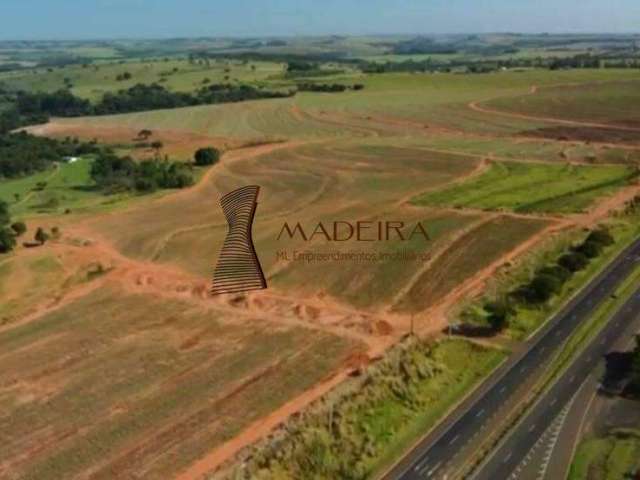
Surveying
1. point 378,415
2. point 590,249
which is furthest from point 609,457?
point 590,249

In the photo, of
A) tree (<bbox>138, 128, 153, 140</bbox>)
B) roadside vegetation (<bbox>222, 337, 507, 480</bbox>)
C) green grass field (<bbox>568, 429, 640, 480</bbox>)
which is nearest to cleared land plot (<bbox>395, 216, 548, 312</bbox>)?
roadside vegetation (<bbox>222, 337, 507, 480</bbox>)

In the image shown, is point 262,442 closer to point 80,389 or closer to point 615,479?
point 80,389

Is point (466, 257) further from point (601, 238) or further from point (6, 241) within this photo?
point (6, 241)

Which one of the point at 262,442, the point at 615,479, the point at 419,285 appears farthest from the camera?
the point at 419,285

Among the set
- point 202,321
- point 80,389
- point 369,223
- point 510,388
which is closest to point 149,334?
point 202,321

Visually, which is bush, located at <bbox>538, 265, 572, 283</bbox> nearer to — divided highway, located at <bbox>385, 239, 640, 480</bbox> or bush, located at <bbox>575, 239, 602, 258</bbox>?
divided highway, located at <bbox>385, 239, 640, 480</bbox>

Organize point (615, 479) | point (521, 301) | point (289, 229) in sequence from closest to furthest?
point (615, 479) → point (521, 301) → point (289, 229)
